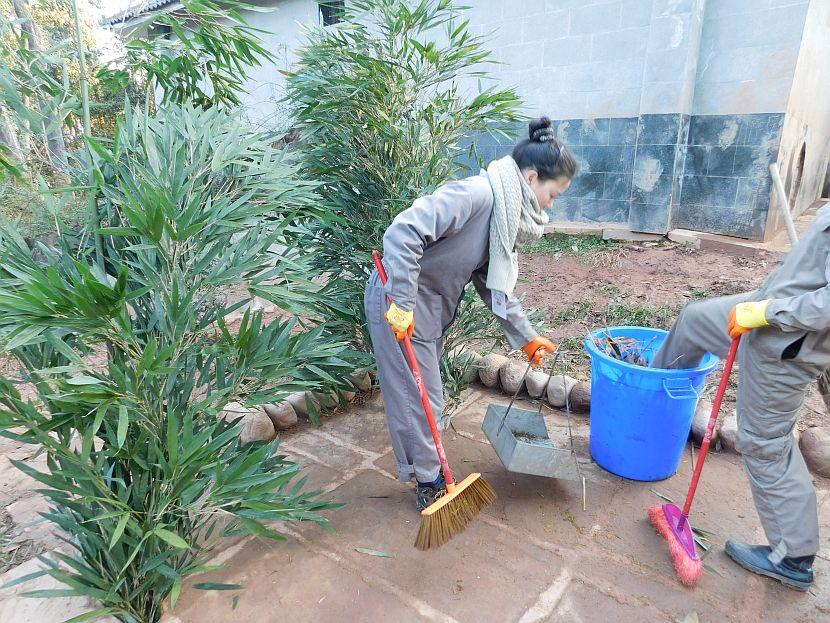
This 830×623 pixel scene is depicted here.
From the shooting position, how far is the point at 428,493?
92.0 inches

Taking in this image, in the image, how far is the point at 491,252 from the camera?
2.10m

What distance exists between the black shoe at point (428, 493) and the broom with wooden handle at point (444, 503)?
16 cm

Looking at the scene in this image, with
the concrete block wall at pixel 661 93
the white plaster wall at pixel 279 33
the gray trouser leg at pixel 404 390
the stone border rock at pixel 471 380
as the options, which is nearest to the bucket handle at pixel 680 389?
the stone border rock at pixel 471 380

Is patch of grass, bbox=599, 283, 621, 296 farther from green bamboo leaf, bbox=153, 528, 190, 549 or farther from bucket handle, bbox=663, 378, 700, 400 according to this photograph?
green bamboo leaf, bbox=153, 528, 190, 549

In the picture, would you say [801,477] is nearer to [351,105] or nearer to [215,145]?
[215,145]

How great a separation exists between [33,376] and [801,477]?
2548 mm

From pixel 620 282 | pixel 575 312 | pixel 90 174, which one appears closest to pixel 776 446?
pixel 90 174

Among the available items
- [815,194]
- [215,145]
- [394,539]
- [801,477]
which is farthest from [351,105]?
[815,194]

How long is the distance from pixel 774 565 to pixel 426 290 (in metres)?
1.65

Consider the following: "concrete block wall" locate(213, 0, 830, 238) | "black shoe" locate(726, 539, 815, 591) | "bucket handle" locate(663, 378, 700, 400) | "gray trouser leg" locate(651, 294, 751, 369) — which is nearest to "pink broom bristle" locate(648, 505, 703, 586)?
"black shoe" locate(726, 539, 815, 591)

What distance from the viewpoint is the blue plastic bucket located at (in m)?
2.24

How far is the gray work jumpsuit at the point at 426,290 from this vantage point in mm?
1917

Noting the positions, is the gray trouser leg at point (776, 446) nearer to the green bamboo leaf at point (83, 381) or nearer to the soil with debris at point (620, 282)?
the soil with debris at point (620, 282)

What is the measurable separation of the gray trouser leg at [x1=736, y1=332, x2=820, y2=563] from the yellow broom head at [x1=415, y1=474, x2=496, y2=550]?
102cm
